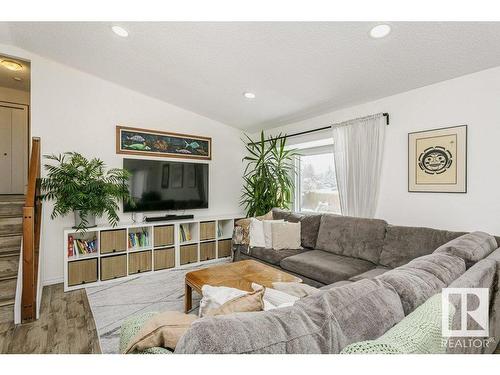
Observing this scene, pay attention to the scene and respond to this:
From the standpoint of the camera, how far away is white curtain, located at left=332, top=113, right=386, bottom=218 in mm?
3092

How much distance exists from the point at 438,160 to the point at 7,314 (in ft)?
13.9

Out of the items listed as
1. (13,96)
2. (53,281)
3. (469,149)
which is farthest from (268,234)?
(13,96)

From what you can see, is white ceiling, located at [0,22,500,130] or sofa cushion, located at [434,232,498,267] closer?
sofa cushion, located at [434,232,498,267]

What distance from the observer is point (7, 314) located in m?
2.30

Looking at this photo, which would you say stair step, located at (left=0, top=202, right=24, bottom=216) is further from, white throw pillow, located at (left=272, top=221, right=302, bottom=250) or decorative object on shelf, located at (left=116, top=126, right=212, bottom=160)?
white throw pillow, located at (left=272, top=221, right=302, bottom=250)

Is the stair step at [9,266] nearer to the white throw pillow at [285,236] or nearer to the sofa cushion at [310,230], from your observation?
the white throw pillow at [285,236]

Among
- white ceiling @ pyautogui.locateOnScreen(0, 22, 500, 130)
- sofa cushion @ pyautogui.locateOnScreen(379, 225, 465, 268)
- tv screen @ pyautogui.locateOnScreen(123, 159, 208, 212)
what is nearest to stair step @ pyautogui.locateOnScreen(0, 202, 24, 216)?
tv screen @ pyautogui.locateOnScreen(123, 159, 208, 212)

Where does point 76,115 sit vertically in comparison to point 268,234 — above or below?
above

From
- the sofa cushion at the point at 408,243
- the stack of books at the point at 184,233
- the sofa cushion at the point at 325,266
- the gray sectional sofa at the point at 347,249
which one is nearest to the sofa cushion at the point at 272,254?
the gray sectional sofa at the point at 347,249

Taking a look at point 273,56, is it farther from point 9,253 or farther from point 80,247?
point 9,253

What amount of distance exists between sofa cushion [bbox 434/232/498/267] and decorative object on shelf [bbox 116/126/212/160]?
11.7 ft

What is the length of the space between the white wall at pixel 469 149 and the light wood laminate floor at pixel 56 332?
10.4ft

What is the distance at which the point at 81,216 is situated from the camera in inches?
123

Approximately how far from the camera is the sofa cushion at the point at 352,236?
2.69m
